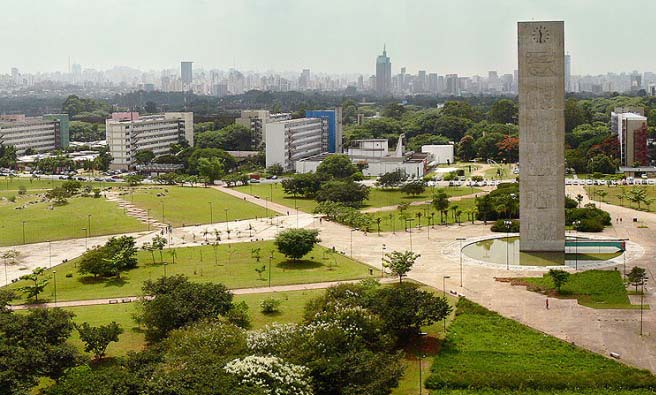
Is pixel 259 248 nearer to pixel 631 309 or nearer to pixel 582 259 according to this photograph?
pixel 582 259

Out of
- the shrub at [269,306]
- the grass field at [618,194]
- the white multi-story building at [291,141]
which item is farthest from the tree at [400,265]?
the white multi-story building at [291,141]

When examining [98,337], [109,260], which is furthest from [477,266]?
[98,337]

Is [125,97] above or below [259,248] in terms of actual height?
above

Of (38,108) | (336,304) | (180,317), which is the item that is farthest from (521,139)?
(38,108)

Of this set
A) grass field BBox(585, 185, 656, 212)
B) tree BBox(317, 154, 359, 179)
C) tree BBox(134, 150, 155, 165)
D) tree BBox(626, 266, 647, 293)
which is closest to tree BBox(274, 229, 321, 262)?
tree BBox(626, 266, 647, 293)

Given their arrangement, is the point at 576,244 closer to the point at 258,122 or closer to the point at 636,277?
the point at 636,277

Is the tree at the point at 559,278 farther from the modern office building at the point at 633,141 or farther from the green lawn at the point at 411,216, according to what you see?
the modern office building at the point at 633,141
